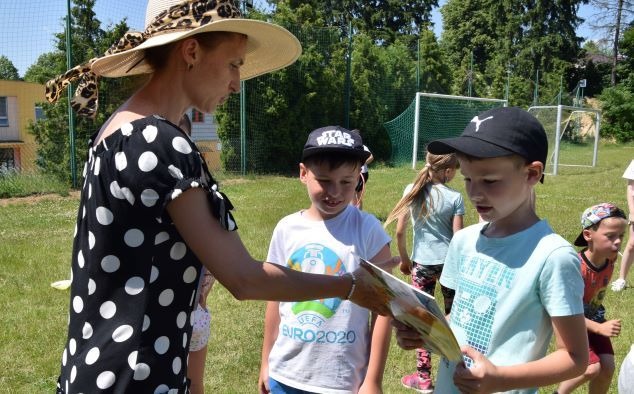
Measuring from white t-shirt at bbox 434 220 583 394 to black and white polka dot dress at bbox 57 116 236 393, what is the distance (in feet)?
3.08

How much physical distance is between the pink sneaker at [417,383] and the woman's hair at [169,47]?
337cm

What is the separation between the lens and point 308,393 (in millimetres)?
2428

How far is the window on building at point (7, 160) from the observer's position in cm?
1229

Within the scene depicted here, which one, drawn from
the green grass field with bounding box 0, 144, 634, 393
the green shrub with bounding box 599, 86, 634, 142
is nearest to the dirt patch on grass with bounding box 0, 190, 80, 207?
the green grass field with bounding box 0, 144, 634, 393

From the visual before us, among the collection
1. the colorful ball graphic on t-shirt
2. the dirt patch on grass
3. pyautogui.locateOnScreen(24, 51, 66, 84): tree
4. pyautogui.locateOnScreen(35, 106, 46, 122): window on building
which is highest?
pyautogui.locateOnScreen(24, 51, 66, 84): tree

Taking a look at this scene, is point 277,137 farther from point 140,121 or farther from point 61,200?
point 140,121

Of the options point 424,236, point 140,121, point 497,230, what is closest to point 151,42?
point 140,121

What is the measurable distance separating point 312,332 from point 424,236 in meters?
2.59

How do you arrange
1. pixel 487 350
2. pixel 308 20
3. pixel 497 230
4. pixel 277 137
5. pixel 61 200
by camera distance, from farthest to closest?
pixel 308 20
pixel 277 137
pixel 61 200
pixel 497 230
pixel 487 350

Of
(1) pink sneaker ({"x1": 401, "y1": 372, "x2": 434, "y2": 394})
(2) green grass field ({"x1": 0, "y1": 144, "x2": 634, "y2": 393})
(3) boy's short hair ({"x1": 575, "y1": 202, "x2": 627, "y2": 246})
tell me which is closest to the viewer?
(3) boy's short hair ({"x1": 575, "y1": 202, "x2": 627, "y2": 246})

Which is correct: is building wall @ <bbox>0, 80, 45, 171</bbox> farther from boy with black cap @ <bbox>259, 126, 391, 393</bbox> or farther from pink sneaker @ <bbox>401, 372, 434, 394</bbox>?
boy with black cap @ <bbox>259, 126, 391, 393</bbox>

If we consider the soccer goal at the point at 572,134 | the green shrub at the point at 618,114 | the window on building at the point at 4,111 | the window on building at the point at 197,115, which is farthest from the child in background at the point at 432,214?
the green shrub at the point at 618,114

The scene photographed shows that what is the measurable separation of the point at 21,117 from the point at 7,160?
13.1 m

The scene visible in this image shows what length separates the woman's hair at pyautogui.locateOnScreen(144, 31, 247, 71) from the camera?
1.64 meters
